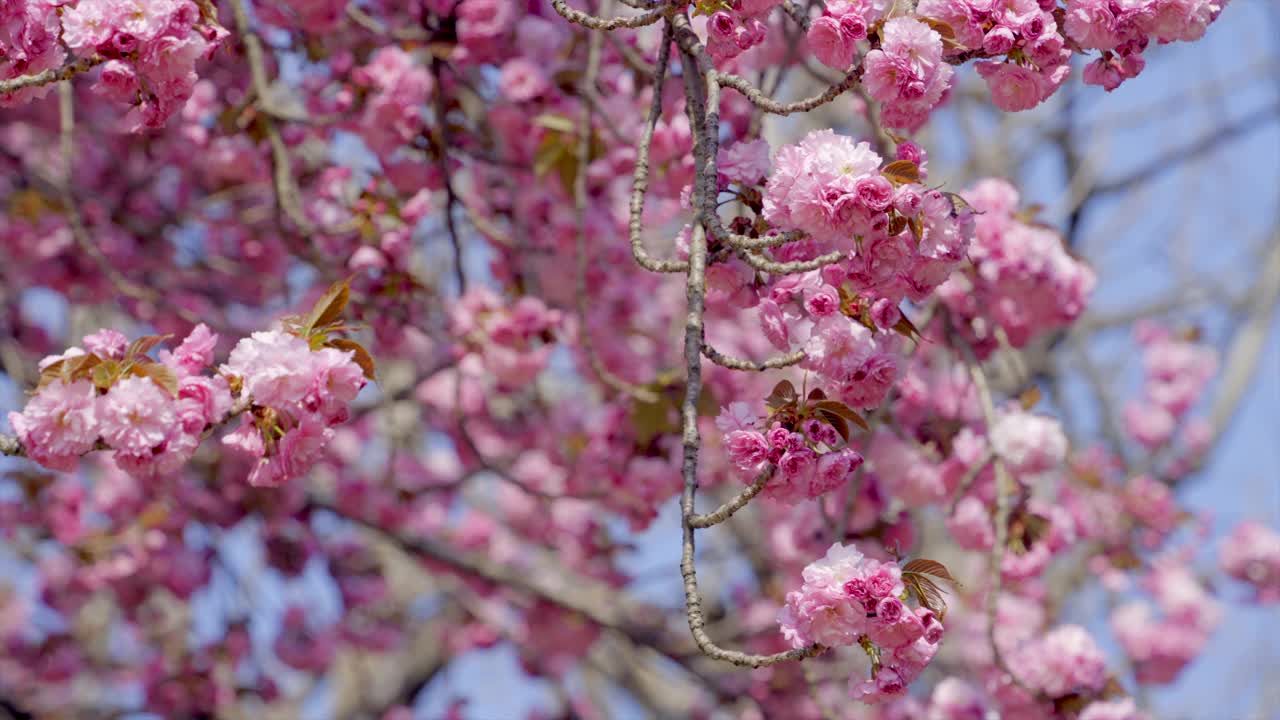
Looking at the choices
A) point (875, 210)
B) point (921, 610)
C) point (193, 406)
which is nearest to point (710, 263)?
point (875, 210)

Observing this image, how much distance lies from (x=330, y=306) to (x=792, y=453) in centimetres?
65

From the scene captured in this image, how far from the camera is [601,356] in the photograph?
3.35 meters

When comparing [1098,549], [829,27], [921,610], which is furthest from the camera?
[1098,549]

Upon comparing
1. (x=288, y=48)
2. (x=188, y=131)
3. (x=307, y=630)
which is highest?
(x=288, y=48)

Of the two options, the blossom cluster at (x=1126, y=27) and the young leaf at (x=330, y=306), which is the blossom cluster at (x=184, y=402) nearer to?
the young leaf at (x=330, y=306)

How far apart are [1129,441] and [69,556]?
13.2 ft

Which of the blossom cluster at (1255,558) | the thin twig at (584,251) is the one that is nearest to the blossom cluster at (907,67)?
the thin twig at (584,251)

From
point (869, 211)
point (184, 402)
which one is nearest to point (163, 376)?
point (184, 402)

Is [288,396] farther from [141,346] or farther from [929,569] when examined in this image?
[929,569]

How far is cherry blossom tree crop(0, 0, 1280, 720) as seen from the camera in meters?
1.45

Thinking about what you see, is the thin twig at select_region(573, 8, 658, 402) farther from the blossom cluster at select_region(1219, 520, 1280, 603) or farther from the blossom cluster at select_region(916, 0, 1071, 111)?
the blossom cluster at select_region(1219, 520, 1280, 603)

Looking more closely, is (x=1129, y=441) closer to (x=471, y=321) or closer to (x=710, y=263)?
(x=471, y=321)

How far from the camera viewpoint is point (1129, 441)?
522 centimetres

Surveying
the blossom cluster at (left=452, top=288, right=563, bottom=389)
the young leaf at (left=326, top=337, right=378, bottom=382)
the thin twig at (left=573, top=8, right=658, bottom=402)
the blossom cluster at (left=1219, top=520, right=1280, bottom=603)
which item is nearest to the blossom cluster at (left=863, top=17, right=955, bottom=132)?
the young leaf at (left=326, top=337, right=378, bottom=382)
